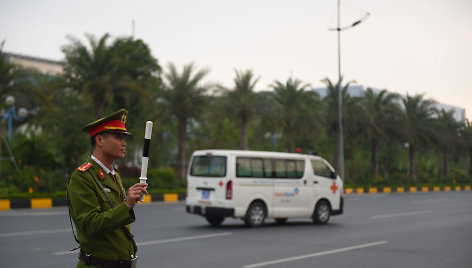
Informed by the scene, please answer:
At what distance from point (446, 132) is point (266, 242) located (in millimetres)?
23953

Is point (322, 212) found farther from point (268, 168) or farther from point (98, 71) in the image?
point (98, 71)

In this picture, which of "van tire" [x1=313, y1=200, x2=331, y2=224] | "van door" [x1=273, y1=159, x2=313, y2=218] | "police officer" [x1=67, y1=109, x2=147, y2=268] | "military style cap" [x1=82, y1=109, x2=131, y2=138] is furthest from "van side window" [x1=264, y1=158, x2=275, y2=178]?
"military style cap" [x1=82, y1=109, x2=131, y2=138]

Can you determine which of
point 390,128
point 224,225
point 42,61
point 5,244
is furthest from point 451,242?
point 42,61

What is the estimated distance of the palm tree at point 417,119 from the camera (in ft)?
135

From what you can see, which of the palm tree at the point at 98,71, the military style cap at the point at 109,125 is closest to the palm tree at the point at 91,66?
the palm tree at the point at 98,71

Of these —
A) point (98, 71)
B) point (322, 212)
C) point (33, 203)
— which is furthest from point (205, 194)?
point (98, 71)

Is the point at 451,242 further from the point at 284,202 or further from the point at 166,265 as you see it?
the point at 166,265

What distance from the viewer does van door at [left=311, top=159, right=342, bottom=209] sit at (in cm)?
1554

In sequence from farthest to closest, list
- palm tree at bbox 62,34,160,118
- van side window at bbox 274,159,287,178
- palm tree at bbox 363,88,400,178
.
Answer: palm tree at bbox 363,88,400,178
palm tree at bbox 62,34,160,118
van side window at bbox 274,159,287,178

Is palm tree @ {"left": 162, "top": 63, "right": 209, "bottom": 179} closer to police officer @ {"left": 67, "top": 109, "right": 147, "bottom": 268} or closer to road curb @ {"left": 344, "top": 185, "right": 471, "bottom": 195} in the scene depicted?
road curb @ {"left": 344, "top": 185, "right": 471, "bottom": 195}

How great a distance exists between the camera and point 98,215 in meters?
3.30

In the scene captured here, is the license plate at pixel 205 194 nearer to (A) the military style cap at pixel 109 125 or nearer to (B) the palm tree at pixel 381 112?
(A) the military style cap at pixel 109 125

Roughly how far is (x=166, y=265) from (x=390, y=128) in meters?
35.0

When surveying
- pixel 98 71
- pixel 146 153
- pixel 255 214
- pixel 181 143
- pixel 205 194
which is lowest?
pixel 255 214
